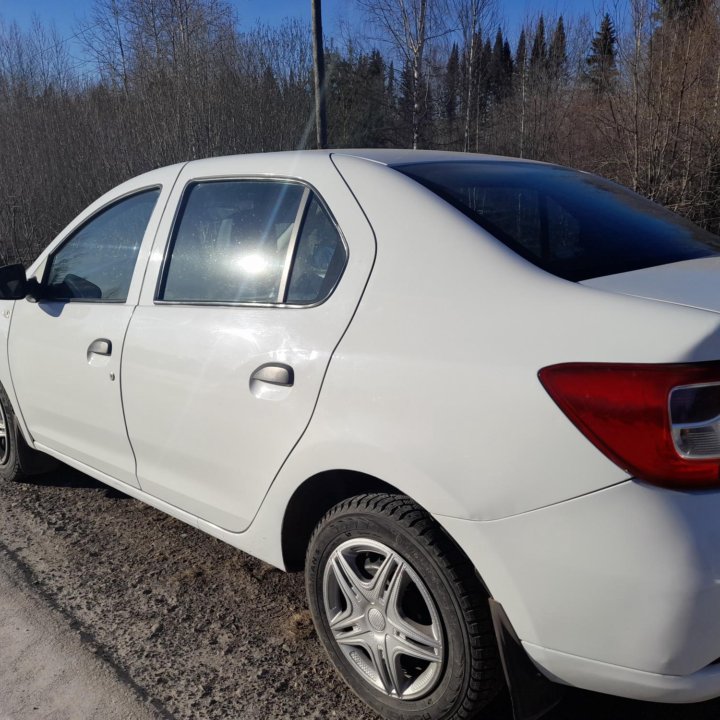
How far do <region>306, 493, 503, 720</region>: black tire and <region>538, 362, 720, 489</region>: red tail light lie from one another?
1.81ft

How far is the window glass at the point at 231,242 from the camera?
2443 mm

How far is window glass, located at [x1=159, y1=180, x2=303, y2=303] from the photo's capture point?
2.44 metres

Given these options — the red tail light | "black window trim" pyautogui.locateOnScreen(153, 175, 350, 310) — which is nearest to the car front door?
"black window trim" pyautogui.locateOnScreen(153, 175, 350, 310)

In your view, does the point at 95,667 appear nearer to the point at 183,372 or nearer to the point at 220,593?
the point at 220,593

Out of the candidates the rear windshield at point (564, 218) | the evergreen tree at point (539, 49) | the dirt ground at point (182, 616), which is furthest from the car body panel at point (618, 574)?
the evergreen tree at point (539, 49)

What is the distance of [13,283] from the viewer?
344 centimetres

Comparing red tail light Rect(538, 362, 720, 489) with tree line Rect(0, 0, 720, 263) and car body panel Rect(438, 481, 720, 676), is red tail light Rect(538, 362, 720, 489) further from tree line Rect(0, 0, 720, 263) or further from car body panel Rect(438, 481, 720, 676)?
tree line Rect(0, 0, 720, 263)

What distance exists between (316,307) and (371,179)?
443mm

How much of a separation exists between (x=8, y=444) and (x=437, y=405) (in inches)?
127

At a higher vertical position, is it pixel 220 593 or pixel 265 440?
pixel 265 440

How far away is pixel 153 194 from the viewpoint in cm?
304

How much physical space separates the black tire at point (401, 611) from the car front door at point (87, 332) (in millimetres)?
1201

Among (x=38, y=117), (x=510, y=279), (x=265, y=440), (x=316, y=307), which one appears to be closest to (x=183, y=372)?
(x=265, y=440)

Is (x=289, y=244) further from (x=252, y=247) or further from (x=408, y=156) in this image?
(x=408, y=156)
